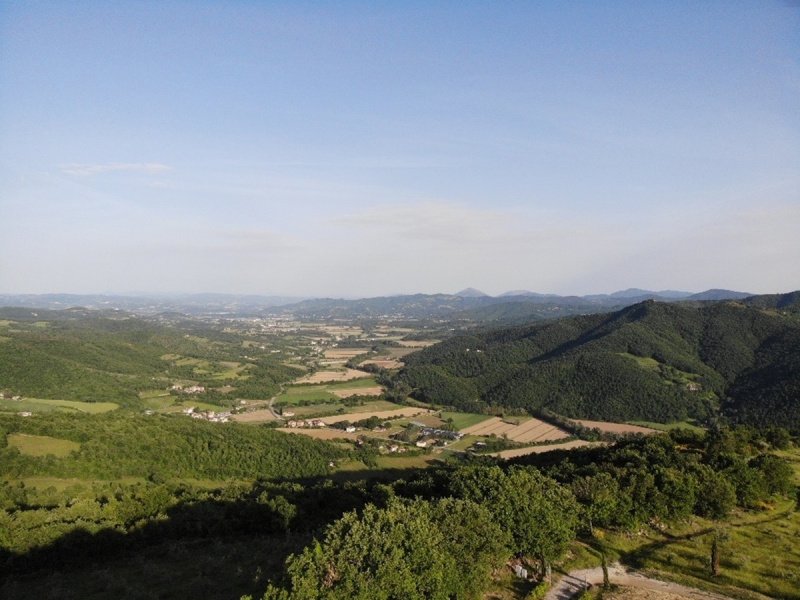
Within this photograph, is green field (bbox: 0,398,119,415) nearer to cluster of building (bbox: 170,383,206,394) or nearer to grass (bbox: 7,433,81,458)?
cluster of building (bbox: 170,383,206,394)

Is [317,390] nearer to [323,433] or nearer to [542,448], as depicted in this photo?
[323,433]

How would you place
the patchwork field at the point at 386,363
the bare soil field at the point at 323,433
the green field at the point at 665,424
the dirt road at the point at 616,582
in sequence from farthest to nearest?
the patchwork field at the point at 386,363
the green field at the point at 665,424
the bare soil field at the point at 323,433
the dirt road at the point at 616,582

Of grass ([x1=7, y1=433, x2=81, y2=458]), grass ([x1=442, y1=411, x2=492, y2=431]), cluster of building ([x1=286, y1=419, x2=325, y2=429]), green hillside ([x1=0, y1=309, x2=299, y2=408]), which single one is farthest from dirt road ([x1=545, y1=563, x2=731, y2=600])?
green hillside ([x1=0, y1=309, x2=299, y2=408])

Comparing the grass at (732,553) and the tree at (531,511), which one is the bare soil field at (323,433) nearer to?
the tree at (531,511)

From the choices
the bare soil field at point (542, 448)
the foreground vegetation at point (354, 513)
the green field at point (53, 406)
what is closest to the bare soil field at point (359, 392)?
the foreground vegetation at point (354, 513)

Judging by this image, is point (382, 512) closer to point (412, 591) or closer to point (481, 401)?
point (412, 591)

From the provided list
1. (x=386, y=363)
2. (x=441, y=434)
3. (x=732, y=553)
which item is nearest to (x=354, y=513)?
(x=732, y=553)
